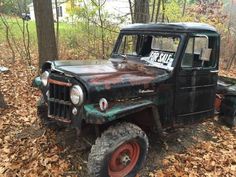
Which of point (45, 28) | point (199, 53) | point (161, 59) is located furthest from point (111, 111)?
point (45, 28)

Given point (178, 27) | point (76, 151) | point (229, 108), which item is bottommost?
point (76, 151)

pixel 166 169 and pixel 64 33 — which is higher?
pixel 64 33

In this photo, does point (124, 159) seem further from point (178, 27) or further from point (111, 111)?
point (178, 27)

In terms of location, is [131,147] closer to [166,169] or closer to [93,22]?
[166,169]

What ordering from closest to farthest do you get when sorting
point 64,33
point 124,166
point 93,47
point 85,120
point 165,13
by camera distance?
point 85,120 → point 124,166 → point 165,13 → point 93,47 → point 64,33

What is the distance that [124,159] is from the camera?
3.95m

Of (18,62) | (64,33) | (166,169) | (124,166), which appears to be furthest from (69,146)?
(64,33)

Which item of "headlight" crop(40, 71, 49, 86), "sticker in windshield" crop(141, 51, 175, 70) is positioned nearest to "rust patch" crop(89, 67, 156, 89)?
"sticker in windshield" crop(141, 51, 175, 70)

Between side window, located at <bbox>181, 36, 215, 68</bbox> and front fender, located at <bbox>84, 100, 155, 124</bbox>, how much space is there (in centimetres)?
115

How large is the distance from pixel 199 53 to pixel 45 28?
13.5 ft

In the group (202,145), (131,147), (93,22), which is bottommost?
(202,145)

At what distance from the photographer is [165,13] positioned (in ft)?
32.3

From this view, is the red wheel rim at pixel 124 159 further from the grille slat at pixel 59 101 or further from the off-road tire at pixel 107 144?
the grille slat at pixel 59 101

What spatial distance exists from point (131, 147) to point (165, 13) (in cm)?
677
